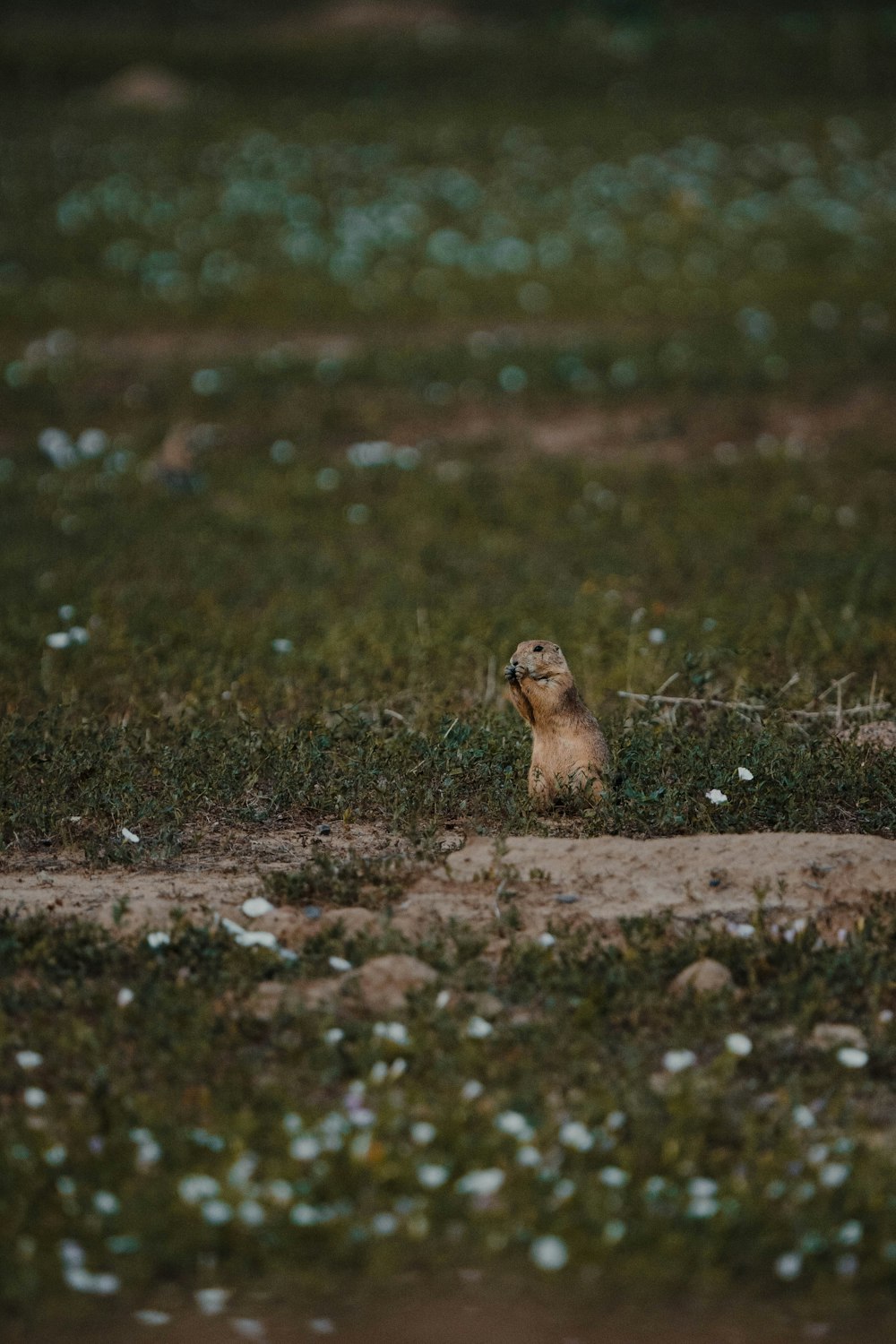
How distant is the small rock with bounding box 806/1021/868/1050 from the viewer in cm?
409

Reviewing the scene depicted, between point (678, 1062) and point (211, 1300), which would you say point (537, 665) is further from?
point (211, 1300)

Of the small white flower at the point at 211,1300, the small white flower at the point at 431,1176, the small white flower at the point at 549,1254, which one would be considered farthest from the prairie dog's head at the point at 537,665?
the small white flower at the point at 211,1300

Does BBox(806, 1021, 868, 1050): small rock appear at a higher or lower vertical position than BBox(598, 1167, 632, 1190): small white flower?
lower

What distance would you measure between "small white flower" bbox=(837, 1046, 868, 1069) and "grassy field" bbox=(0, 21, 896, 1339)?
11mm

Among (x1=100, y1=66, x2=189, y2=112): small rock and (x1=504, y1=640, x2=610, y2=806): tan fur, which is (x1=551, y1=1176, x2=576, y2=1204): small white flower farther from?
(x1=100, y1=66, x2=189, y2=112): small rock

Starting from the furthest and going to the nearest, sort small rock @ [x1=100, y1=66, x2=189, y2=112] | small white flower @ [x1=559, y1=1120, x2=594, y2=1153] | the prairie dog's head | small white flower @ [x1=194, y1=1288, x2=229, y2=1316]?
small rock @ [x1=100, y1=66, x2=189, y2=112], the prairie dog's head, small white flower @ [x1=559, y1=1120, x2=594, y2=1153], small white flower @ [x1=194, y1=1288, x2=229, y2=1316]

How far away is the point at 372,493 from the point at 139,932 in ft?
21.0

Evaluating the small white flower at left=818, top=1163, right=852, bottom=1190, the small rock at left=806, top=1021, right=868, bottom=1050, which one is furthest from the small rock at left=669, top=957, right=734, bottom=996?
the small white flower at left=818, top=1163, right=852, bottom=1190

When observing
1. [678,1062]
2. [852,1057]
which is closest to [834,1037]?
[852,1057]

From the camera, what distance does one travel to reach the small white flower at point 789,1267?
333 centimetres

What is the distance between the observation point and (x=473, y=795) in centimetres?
557

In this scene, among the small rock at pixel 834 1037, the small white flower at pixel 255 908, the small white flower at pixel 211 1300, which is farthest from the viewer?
the small white flower at pixel 255 908

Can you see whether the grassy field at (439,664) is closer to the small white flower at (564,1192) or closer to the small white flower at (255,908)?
the small white flower at (564,1192)

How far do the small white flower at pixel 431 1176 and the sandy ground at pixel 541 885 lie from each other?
1.05 m
